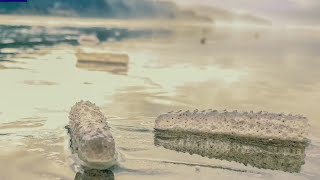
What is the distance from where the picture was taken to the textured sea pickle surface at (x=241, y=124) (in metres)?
19.0

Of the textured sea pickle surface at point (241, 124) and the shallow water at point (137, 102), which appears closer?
the shallow water at point (137, 102)

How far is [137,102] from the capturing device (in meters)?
24.2

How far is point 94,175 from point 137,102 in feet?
32.8

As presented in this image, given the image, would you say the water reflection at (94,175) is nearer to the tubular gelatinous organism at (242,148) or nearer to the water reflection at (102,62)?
the tubular gelatinous organism at (242,148)

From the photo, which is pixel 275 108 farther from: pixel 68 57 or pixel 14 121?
pixel 68 57

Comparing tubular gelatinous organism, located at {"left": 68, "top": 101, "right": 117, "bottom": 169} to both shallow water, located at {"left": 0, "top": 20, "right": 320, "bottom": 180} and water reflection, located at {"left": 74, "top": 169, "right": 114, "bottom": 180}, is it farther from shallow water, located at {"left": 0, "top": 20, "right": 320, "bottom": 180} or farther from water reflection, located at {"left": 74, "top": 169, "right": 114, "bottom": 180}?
shallow water, located at {"left": 0, "top": 20, "right": 320, "bottom": 180}

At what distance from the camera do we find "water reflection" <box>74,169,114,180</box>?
1421 centimetres

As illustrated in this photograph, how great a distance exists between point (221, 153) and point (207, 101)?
8.46m

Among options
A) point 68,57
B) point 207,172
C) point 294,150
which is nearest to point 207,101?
point 294,150

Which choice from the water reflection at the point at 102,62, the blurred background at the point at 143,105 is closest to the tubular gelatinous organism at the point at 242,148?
the blurred background at the point at 143,105

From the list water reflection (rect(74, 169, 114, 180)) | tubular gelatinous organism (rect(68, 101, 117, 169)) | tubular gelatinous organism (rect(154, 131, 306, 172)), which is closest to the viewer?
water reflection (rect(74, 169, 114, 180))

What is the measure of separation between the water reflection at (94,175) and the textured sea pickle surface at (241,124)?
5.13 meters

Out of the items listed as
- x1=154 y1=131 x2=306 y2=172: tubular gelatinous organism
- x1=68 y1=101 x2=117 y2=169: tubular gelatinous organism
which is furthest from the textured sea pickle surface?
x1=68 y1=101 x2=117 y2=169: tubular gelatinous organism

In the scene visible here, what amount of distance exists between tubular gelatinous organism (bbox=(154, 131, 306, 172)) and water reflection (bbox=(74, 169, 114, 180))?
335 centimetres
